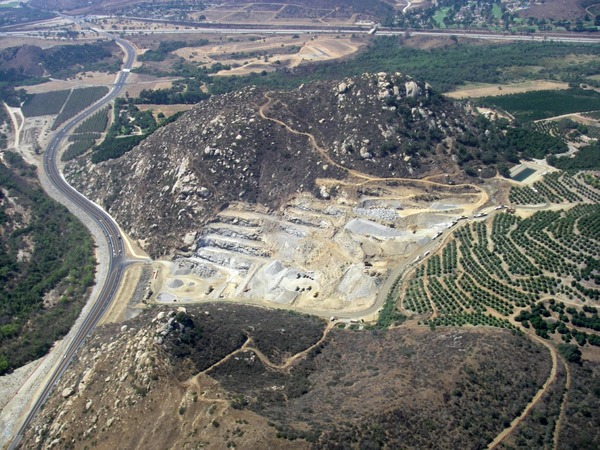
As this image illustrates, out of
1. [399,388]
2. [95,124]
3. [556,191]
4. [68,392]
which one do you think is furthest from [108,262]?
[556,191]

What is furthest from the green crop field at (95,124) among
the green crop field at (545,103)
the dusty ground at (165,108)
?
the green crop field at (545,103)

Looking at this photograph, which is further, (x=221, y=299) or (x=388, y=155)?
(x=388, y=155)

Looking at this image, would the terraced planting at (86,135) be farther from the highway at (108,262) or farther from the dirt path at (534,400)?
the dirt path at (534,400)

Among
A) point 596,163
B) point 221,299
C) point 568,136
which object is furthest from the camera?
point 568,136

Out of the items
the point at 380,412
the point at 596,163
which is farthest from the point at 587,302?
the point at 596,163

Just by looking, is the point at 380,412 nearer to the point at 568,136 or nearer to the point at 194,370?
the point at 194,370

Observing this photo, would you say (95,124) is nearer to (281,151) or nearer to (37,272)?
(37,272)

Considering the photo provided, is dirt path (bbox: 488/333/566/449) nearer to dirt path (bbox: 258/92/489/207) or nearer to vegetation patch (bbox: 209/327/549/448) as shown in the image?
vegetation patch (bbox: 209/327/549/448)
